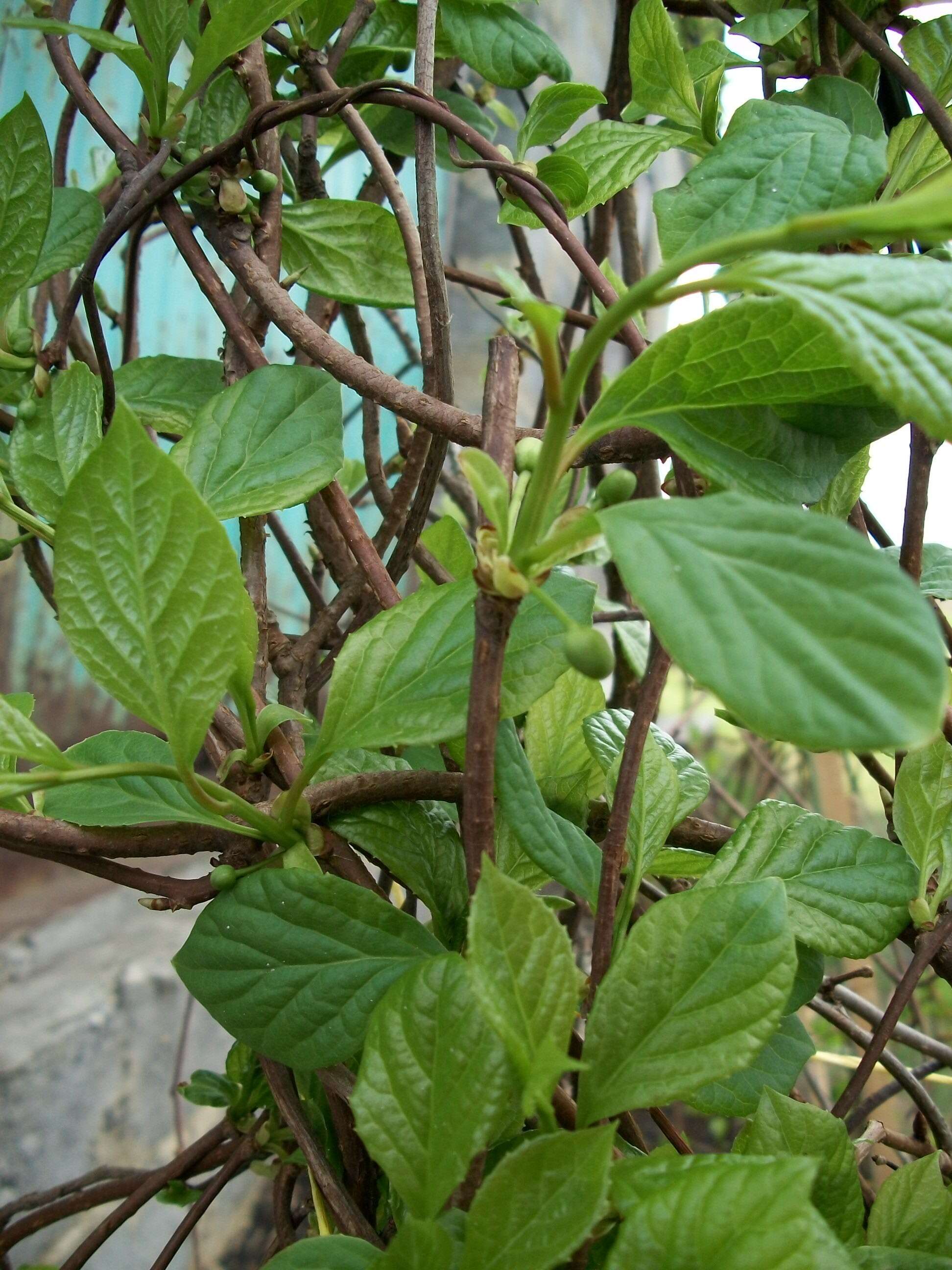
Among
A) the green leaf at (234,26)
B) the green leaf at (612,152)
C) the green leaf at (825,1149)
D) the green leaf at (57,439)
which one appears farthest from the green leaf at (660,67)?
the green leaf at (825,1149)

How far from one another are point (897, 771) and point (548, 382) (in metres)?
0.22

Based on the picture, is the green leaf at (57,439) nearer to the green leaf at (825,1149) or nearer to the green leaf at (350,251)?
the green leaf at (350,251)

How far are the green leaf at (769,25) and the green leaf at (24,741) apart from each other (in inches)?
13.4

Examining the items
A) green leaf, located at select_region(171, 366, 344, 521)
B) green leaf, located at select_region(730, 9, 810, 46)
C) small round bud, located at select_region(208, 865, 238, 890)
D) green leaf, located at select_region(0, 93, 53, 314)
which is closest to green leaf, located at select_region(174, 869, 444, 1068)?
small round bud, located at select_region(208, 865, 238, 890)

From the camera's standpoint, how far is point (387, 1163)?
20cm

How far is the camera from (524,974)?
19 centimetres

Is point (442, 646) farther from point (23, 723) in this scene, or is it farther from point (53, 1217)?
point (53, 1217)

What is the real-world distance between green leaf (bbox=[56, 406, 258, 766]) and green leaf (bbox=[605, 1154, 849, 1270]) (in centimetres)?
14

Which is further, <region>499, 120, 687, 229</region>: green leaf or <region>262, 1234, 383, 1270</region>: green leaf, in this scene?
<region>499, 120, 687, 229</region>: green leaf

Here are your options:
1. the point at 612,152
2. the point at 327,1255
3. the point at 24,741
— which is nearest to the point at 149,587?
the point at 24,741

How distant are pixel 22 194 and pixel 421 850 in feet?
0.86

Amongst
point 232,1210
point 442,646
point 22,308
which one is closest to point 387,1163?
point 442,646

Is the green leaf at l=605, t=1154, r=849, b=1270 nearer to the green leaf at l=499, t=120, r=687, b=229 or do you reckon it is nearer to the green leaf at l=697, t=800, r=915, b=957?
the green leaf at l=697, t=800, r=915, b=957

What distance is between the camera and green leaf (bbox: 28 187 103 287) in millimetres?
345
